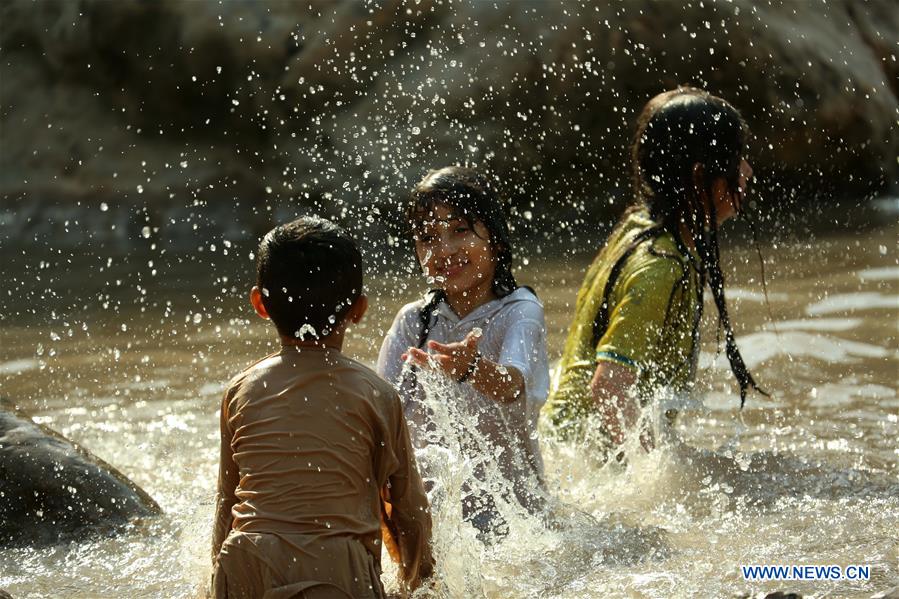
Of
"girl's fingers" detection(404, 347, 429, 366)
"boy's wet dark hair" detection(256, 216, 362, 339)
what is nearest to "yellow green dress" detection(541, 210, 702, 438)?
"girl's fingers" detection(404, 347, 429, 366)

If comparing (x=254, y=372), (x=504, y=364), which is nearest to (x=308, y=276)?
(x=254, y=372)

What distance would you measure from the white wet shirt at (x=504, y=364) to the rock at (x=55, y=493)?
3.15 feet

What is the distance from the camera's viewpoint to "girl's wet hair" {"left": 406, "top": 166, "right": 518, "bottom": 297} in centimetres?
377

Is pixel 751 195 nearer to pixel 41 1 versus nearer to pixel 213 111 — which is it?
pixel 213 111

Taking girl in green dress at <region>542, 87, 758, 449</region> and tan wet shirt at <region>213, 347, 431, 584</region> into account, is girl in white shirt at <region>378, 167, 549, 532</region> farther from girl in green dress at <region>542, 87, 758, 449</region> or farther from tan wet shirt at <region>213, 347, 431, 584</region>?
tan wet shirt at <region>213, 347, 431, 584</region>

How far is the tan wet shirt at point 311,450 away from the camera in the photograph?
2.77 meters

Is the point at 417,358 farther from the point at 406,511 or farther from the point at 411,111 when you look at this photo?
the point at 411,111

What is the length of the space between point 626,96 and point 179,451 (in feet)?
21.7

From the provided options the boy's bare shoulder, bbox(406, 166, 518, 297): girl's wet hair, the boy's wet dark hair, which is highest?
bbox(406, 166, 518, 297): girl's wet hair

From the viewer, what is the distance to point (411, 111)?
1056 centimetres

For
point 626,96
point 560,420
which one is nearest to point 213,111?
point 626,96

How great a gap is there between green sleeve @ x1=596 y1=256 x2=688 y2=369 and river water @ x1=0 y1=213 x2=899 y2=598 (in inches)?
14.4

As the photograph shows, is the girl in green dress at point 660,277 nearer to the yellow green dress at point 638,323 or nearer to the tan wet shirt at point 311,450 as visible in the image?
the yellow green dress at point 638,323

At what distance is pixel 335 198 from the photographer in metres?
10.5
